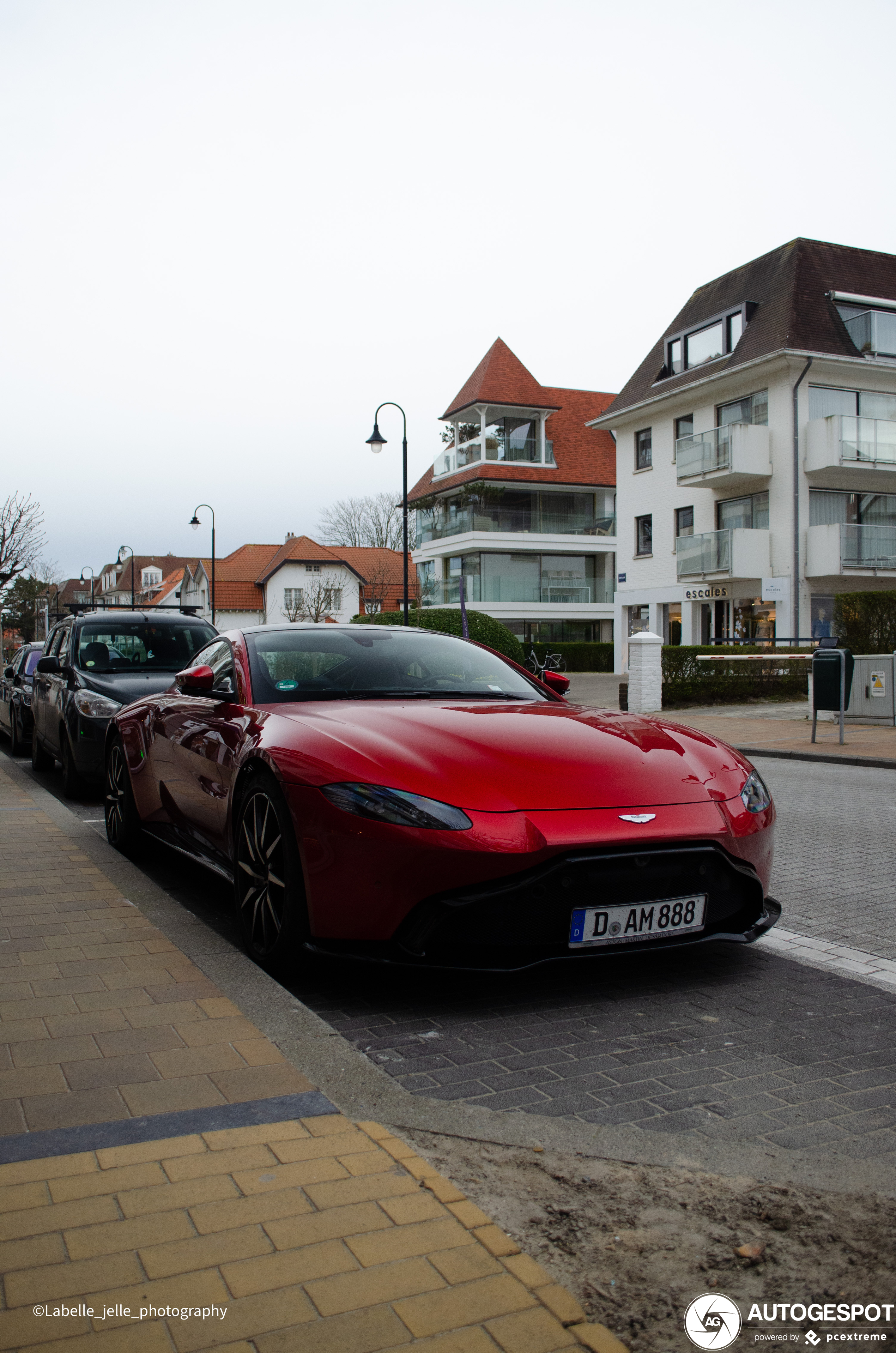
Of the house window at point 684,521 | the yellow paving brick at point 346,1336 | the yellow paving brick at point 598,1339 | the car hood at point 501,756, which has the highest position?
the house window at point 684,521

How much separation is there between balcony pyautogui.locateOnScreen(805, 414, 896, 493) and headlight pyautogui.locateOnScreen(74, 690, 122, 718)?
27519mm

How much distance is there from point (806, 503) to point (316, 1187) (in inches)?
1322

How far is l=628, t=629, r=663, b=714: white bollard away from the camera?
2291 cm

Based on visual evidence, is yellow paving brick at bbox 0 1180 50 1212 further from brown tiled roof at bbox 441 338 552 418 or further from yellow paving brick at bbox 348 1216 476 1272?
brown tiled roof at bbox 441 338 552 418

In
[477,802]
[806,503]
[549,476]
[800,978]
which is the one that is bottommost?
[800,978]

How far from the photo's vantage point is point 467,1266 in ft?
7.20

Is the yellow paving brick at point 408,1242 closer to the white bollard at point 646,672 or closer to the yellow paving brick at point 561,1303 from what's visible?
the yellow paving brick at point 561,1303

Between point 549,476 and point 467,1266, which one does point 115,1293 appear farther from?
point 549,476

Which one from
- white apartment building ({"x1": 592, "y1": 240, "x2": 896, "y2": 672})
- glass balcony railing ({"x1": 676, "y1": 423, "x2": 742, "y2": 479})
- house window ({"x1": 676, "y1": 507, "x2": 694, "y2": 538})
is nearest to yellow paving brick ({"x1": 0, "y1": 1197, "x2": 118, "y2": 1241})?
white apartment building ({"x1": 592, "y1": 240, "x2": 896, "y2": 672})

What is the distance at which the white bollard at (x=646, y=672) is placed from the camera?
75.2ft

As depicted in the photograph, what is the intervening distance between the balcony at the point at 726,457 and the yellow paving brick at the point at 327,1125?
3267cm

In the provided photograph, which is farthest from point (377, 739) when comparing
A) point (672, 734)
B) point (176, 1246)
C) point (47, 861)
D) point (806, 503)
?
point (806, 503)

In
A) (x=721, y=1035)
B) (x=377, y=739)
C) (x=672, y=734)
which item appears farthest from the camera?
(x=672, y=734)

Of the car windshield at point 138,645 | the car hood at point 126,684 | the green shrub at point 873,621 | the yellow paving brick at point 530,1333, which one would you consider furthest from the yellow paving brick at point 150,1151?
the green shrub at point 873,621
